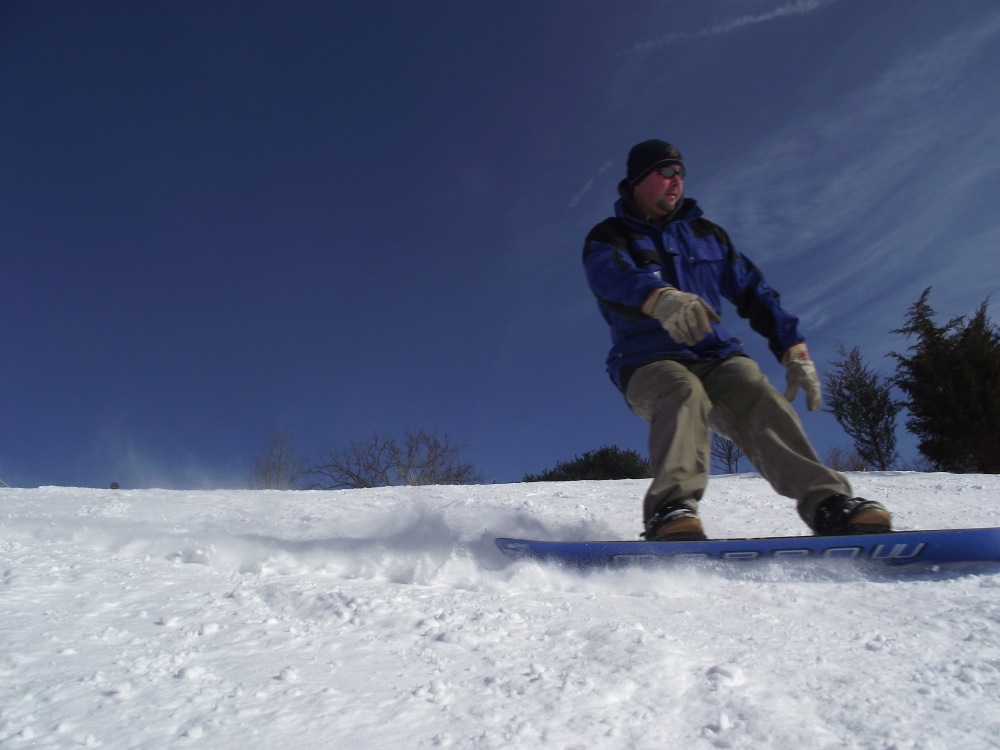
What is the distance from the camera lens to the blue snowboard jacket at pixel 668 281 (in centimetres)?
246

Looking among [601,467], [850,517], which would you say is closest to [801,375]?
[850,517]

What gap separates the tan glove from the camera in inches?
82.3

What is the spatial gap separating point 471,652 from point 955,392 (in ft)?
62.9

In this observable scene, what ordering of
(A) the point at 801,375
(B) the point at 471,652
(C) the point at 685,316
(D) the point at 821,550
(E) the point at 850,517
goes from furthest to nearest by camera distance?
1. (A) the point at 801,375
2. (C) the point at 685,316
3. (E) the point at 850,517
4. (D) the point at 821,550
5. (B) the point at 471,652

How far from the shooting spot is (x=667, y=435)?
216cm

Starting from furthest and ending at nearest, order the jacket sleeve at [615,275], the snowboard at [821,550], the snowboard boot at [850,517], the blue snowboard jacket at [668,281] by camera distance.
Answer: the blue snowboard jacket at [668,281] < the jacket sleeve at [615,275] < the snowboard boot at [850,517] < the snowboard at [821,550]

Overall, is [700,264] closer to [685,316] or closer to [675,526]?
[685,316]

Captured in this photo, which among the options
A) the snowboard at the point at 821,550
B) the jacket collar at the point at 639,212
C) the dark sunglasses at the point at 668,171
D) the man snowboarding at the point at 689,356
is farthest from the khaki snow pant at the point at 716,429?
the dark sunglasses at the point at 668,171

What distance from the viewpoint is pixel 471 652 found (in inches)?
40.1

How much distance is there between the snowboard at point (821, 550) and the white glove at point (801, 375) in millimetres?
1013

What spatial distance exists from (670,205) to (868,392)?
20047mm

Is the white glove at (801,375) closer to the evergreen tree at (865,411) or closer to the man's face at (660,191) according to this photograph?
the man's face at (660,191)

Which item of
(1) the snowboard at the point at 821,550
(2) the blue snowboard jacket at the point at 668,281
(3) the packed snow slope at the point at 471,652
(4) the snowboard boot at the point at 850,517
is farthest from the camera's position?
(2) the blue snowboard jacket at the point at 668,281

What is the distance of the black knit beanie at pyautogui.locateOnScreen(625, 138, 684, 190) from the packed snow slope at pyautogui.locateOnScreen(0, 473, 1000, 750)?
1858mm
